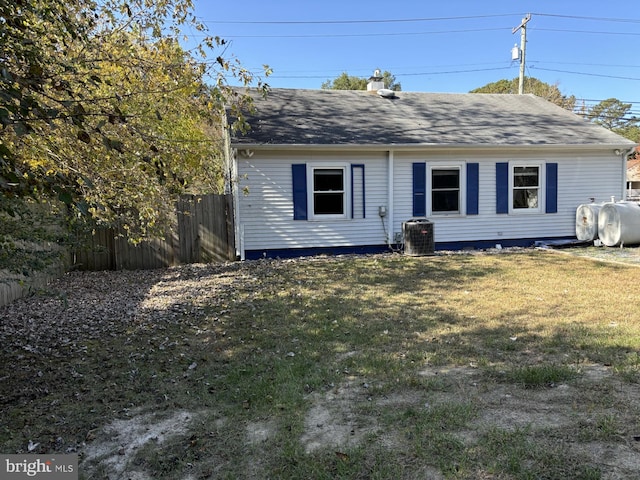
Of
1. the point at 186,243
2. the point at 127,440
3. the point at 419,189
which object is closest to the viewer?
the point at 127,440

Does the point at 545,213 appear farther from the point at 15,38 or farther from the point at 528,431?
the point at 15,38

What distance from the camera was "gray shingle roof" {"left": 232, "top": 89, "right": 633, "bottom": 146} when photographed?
10656mm

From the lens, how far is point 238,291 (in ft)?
23.4

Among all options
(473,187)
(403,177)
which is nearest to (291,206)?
(403,177)

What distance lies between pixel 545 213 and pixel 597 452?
34.6 feet

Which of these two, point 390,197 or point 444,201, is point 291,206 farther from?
point 444,201

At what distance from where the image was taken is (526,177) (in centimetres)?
1170

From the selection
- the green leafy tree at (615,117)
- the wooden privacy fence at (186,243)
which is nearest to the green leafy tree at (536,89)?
the green leafy tree at (615,117)

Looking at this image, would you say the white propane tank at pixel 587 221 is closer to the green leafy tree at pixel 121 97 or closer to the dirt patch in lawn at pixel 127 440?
the green leafy tree at pixel 121 97

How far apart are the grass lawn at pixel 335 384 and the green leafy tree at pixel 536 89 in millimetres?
31393

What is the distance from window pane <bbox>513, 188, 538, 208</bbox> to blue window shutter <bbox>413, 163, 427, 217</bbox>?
8.67ft

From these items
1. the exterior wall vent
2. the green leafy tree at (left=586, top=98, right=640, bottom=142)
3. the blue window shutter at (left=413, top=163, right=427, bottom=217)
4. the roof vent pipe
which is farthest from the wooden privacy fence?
the green leafy tree at (left=586, top=98, right=640, bottom=142)

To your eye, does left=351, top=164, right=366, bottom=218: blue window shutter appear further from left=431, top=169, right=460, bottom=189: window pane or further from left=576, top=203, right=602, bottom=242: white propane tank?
left=576, top=203, right=602, bottom=242: white propane tank

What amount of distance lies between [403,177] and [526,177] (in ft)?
11.6
